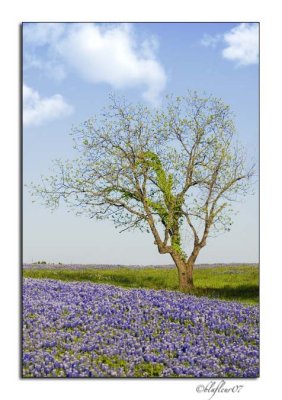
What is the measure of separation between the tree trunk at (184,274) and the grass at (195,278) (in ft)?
0.21

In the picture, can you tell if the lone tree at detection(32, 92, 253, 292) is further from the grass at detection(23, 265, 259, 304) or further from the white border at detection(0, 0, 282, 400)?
the white border at detection(0, 0, 282, 400)

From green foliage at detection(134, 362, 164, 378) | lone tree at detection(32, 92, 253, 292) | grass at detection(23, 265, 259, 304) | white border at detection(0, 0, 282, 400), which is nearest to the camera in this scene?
green foliage at detection(134, 362, 164, 378)

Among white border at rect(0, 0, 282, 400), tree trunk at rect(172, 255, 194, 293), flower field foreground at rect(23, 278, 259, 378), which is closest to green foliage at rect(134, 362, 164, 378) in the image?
flower field foreground at rect(23, 278, 259, 378)

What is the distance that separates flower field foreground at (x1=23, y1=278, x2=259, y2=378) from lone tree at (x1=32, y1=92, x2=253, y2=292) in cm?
54

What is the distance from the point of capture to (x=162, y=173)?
267 inches

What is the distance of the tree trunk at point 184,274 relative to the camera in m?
6.64

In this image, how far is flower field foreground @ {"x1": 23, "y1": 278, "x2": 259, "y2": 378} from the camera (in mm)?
5762

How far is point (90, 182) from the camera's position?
6875mm
